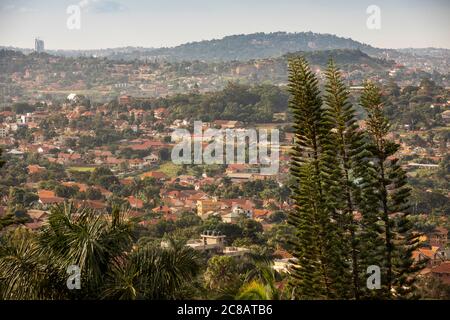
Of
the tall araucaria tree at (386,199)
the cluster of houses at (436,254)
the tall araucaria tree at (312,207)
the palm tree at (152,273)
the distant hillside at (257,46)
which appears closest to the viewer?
the palm tree at (152,273)

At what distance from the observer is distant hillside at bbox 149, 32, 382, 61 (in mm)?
133500

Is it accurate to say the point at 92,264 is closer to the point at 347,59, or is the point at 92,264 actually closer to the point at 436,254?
the point at 436,254

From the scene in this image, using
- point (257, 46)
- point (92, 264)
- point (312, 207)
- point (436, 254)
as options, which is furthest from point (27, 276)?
point (257, 46)

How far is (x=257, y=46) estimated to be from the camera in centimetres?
14212

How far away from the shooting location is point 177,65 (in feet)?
362

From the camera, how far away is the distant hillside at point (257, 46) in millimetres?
133500

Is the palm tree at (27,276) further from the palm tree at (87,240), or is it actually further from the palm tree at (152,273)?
the palm tree at (152,273)

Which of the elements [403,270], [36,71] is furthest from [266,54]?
[403,270]

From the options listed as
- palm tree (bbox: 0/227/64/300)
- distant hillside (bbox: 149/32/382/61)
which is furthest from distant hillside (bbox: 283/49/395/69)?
palm tree (bbox: 0/227/64/300)

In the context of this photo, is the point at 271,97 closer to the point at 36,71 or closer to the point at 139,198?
the point at 139,198

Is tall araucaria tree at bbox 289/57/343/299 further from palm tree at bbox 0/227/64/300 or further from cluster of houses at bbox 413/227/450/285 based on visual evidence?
cluster of houses at bbox 413/227/450/285

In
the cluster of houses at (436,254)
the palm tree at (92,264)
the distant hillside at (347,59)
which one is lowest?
the cluster of houses at (436,254)

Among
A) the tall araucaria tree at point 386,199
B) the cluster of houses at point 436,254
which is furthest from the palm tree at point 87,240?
the cluster of houses at point 436,254

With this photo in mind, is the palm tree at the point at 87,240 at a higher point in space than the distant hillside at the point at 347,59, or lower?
higher
